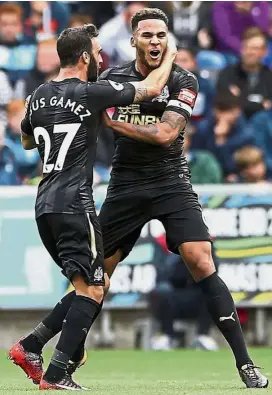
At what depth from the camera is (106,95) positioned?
7.00m

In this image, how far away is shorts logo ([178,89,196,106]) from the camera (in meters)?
7.67

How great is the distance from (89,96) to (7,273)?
602 cm

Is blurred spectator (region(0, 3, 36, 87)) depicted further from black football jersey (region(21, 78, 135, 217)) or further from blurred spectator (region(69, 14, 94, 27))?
black football jersey (region(21, 78, 135, 217))

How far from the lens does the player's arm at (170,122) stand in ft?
24.1

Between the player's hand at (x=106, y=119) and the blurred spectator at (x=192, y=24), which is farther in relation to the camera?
the blurred spectator at (x=192, y=24)

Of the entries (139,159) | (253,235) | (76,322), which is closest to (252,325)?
(253,235)

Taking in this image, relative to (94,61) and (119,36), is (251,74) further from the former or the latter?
(94,61)

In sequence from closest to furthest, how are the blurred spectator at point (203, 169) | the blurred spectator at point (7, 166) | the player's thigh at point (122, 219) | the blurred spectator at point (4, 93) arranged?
the player's thigh at point (122, 219) → the blurred spectator at point (203, 169) → the blurred spectator at point (7, 166) → the blurred spectator at point (4, 93)

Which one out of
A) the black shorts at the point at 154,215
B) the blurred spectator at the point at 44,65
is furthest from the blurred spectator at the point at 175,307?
the black shorts at the point at 154,215

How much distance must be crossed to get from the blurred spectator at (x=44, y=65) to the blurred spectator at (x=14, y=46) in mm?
111

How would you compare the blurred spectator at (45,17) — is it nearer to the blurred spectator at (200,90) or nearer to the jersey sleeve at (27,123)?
the blurred spectator at (200,90)

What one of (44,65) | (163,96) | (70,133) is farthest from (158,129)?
(44,65)

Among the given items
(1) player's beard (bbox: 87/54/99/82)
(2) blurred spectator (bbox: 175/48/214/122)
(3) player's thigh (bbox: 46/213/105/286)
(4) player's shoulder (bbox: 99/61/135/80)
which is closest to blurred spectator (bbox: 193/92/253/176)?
(2) blurred spectator (bbox: 175/48/214/122)

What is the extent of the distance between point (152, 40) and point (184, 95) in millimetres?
441
